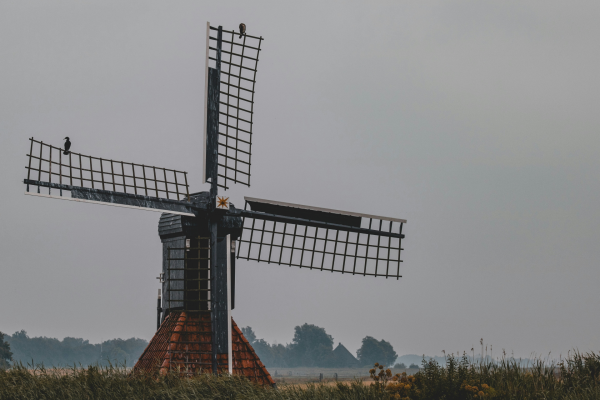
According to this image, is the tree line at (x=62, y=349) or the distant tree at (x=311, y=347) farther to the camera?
the distant tree at (x=311, y=347)

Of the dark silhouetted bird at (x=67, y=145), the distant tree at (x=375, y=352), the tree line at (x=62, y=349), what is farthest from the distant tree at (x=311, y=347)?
the dark silhouetted bird at (x=67, y=145)

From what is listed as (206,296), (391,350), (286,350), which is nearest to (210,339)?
(206,296)

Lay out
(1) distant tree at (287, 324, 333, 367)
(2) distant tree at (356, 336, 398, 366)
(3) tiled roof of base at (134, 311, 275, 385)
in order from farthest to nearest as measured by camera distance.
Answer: (1) distant tree at (287, 324, 333, 367), (2) distant tree at (356, 336, 398, 366), (3) tiled roof of base at (134, 311, 275, 385)

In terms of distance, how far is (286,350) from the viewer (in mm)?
146125

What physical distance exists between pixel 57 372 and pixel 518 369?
33.3ft

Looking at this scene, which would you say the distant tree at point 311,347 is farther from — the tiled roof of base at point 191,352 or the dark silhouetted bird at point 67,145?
the dark silhouetted bird at point 67,145

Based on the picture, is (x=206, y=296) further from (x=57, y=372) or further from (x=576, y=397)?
(x=576, y=397)

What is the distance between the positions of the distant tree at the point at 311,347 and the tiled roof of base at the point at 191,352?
122420 millimetres

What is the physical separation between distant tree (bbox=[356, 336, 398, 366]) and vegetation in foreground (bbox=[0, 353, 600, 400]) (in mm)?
122934

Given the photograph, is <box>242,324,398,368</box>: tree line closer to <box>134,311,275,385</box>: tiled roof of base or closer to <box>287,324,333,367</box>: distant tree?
<box>287,324,333,367</box>: distant tree

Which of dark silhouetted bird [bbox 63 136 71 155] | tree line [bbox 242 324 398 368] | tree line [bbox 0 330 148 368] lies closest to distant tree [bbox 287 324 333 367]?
tree line [bbox 242 324 398 368]

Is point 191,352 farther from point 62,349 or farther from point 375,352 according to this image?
point 62,349

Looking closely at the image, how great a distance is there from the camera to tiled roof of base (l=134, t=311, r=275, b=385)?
13.8m

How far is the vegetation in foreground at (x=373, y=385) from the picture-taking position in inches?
440
